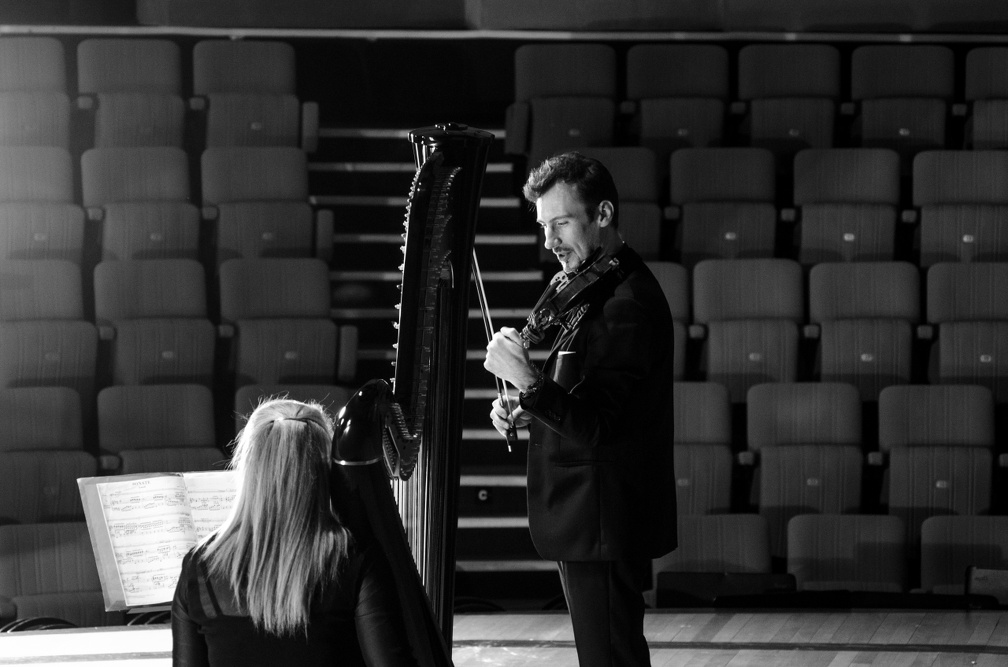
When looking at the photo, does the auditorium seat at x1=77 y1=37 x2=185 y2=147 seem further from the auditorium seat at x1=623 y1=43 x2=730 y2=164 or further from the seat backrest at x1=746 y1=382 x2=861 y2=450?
the seat backrest at x1=746 y1=382 x2=861 y2=450

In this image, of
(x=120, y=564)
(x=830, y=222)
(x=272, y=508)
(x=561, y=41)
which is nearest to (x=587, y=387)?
(x=272, y=508)

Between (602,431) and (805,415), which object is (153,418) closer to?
(805,415)

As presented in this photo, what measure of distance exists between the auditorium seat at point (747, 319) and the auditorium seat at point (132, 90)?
2105 mm

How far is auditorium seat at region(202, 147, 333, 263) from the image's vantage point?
446 centimetres

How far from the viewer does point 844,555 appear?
356cm

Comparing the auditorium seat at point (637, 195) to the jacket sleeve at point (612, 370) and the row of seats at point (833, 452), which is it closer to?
the row of seats at point (833, 452)

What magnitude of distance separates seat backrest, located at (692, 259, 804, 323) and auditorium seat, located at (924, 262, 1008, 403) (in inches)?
17.9

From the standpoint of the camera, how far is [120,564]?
2531mm

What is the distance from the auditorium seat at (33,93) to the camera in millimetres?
4789

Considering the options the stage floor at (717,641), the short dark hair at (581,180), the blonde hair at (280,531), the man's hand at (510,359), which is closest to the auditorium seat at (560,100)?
the stage floor at (717,641)

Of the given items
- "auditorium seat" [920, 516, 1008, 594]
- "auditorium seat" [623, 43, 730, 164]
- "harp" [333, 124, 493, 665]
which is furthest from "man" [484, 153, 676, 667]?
"auditorium seat" [623, 43, 730, 164]

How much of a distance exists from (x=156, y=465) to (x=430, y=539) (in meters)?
2.47

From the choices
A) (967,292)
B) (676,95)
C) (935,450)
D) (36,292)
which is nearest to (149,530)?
(36,292)

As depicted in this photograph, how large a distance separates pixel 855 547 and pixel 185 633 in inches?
104
